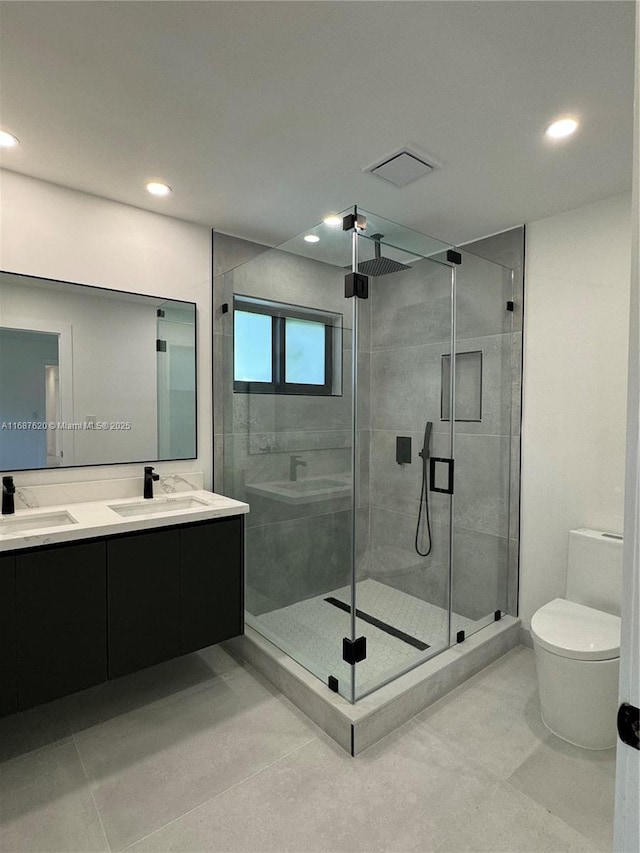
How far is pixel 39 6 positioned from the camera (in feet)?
4.05

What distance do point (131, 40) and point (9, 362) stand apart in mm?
1420

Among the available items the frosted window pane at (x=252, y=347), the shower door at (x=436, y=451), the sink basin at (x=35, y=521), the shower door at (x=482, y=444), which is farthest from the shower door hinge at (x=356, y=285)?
the sink basin at (x=35, y=521)

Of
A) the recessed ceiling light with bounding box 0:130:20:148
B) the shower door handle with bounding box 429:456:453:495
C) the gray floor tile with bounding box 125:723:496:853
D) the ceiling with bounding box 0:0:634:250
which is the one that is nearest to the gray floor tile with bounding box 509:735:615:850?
the gray floor tile with bounding box 125:723:496:853

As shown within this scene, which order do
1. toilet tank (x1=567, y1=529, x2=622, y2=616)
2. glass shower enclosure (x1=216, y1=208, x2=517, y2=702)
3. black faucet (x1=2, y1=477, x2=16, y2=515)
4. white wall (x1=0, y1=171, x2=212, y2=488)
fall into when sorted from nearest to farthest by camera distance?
black faucet (x1=2, y1=477, x2=16, y2=515), white wall (x1=0, y1=171, x2=212, y2=488), toilet tank (x1=567, y1=529, x2=622, y2=616), glass shower enclosure (x1=216, y1=208, x2=517, y2=702)

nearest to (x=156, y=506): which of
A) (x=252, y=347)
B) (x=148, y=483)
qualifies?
(x=148, y=483)

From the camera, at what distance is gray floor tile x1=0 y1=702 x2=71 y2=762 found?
73.2 inches

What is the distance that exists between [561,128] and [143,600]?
8.40 feet

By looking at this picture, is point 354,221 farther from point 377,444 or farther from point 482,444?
point 482,444

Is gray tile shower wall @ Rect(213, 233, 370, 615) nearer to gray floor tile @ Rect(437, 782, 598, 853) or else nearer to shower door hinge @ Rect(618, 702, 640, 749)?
gray floor tile @ Rect(437, 782, 598, 853)

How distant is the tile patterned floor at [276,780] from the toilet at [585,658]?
9 centimetres

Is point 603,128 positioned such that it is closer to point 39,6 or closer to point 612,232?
point 612,232

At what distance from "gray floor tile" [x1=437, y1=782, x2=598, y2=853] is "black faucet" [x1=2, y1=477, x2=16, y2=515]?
211cm

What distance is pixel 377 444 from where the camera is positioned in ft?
8.50

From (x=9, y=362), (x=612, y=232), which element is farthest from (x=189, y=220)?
(x=612, y=232)
